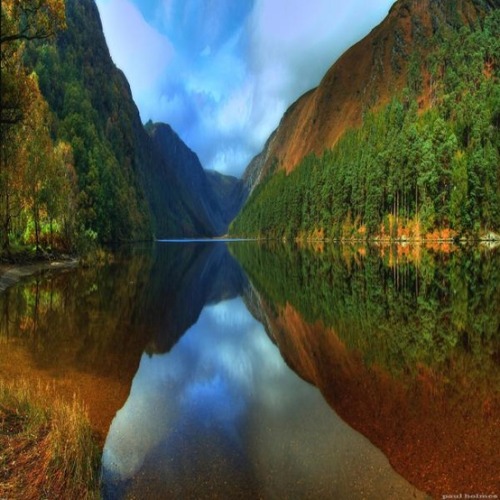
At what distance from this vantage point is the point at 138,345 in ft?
54.5

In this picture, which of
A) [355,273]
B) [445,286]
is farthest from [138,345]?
[355,273]

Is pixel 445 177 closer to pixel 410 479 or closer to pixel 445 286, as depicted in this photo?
pixel 445 286

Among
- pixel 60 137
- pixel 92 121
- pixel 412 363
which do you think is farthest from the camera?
pixel 92 121

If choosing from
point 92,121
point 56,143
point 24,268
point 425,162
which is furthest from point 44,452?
point 92,121

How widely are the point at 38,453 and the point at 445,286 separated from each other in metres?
24.8

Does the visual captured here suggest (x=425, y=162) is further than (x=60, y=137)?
Yes

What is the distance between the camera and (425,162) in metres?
86.8

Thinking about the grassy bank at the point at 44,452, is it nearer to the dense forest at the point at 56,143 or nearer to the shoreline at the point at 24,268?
the dense forest at the point at 56,143

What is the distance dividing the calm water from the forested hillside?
6823 mm

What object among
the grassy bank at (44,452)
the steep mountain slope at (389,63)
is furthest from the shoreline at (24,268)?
the steep mountain slope at (389,63)

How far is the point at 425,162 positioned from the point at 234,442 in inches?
3414

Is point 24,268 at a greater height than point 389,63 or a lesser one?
lesser

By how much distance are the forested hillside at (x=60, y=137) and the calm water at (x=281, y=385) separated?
6823 mm

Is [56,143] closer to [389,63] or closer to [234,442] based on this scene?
[234,442]
